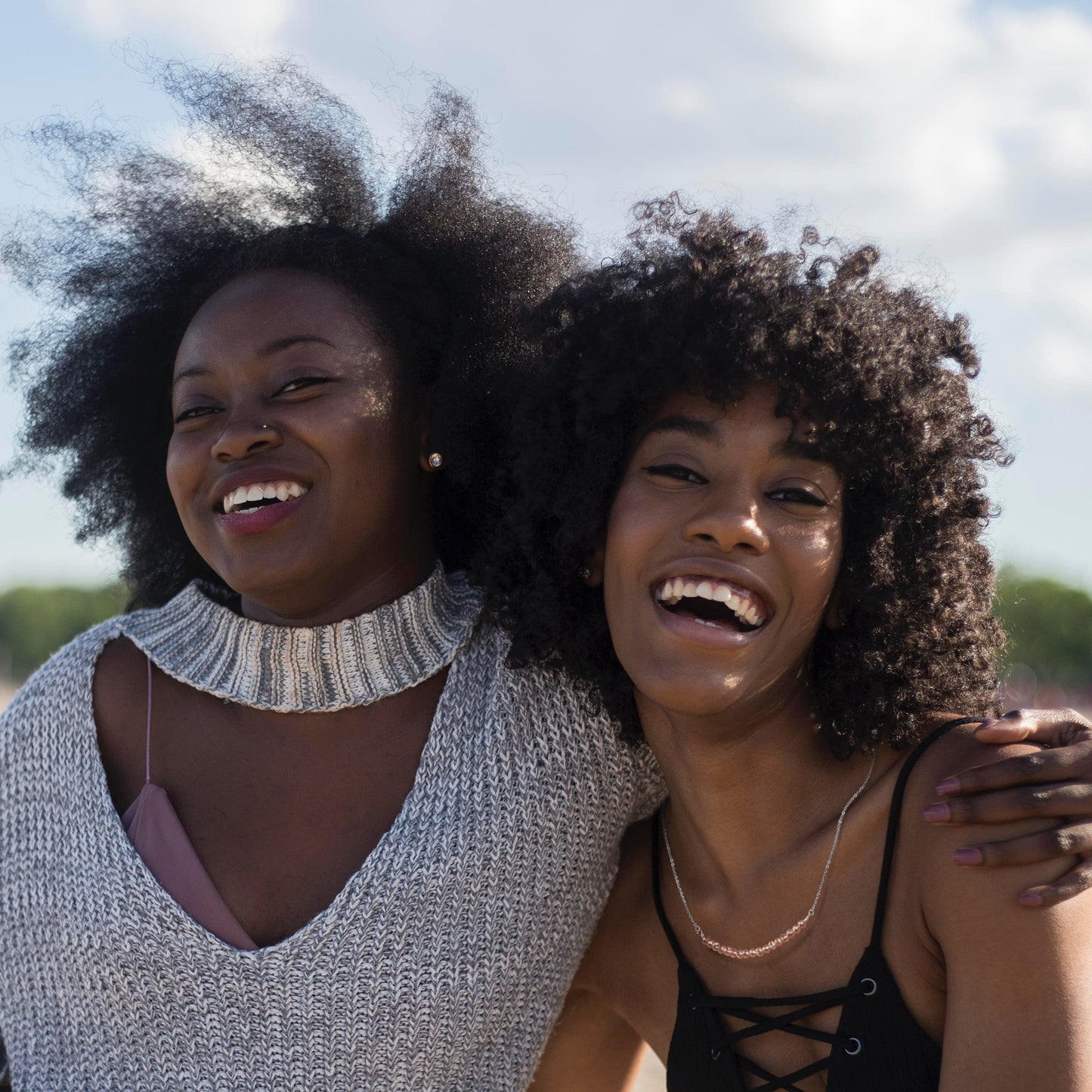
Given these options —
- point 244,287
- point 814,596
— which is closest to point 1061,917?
point 814,596

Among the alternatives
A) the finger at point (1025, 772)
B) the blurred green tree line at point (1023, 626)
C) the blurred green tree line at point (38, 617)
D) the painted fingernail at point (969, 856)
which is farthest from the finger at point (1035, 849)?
the blurred green tree line at point (38, 617)

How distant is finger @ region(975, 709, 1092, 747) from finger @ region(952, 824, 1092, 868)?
214mm

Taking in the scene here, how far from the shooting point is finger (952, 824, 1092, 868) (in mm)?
2512

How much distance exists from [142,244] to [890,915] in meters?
2.58

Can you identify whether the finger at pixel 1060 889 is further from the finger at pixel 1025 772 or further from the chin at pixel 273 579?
the chin at pixel 273 579

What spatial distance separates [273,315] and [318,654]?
81 cm

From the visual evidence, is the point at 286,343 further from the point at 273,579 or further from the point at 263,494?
the point at 273,579

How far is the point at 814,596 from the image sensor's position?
2.79 meters

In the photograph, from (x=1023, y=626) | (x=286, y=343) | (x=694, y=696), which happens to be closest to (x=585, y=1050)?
(x=694, y=696)

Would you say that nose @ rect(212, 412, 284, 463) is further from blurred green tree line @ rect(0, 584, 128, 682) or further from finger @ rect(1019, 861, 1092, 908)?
blurred green tree line @ rect(0, 584, 128, 682)

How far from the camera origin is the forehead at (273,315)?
3.24 m

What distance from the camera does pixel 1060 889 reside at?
2488mm

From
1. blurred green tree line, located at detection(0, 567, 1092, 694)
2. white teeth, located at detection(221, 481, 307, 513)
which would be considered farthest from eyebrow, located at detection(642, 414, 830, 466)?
blurred green tree line, located at detection(0, 567, 1092, 694)

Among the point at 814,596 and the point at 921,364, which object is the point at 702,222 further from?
the point at 814,596
